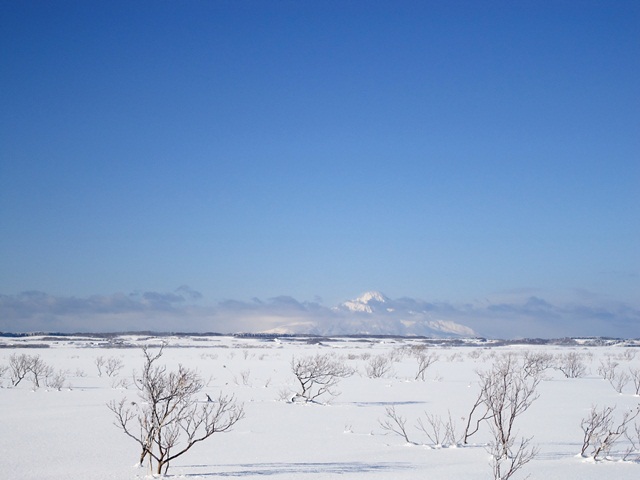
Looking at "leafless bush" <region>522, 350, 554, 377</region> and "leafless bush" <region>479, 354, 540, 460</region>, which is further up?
"leafless bush" <region>479, 354, 540, 460</region>

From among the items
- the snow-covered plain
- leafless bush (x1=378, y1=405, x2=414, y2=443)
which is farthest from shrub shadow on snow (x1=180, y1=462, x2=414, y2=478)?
leafless bush (x1=378, y1=405, x2=414, y2=443)

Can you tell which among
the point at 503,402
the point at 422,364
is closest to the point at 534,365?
the point at 422,364

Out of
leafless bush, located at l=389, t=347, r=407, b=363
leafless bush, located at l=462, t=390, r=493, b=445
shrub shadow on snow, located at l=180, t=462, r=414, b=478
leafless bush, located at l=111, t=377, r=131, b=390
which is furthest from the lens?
leafless bush, located at l=389, t=347, r=407, b=363

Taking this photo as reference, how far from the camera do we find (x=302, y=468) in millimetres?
9617

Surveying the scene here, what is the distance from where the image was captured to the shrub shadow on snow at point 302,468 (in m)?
9.14

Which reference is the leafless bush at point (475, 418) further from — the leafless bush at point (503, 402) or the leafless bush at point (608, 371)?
the leafless bush at point (608, 371)

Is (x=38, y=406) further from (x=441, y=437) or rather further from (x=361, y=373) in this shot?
(x=361, y=373)

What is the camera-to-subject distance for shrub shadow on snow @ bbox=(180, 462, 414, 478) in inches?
360

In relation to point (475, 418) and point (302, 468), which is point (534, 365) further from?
point (302, 468)

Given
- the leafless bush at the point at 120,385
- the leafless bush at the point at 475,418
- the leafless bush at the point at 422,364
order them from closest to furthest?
1. the leafless bush at the point at 475,418
2. the leafless bush at the point at 120,385
3. the leafless bush at the point at 422,364

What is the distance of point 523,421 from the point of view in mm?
15836

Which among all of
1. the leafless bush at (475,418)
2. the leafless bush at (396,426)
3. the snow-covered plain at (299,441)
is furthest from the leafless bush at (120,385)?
the leafless bush at (475,418)

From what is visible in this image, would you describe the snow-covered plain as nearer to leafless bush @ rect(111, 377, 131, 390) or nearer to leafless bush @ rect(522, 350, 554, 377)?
leafless bush @ rect(111, 377, 131, 390)

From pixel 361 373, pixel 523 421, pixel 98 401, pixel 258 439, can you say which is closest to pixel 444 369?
pixel 361 373
